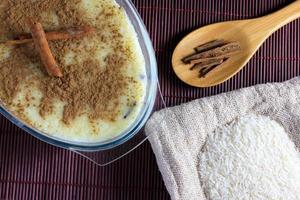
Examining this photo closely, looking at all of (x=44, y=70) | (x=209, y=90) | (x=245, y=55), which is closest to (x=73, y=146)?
(x=44, y=70)

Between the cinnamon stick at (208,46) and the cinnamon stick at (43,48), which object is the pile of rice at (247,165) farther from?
the cinnamon stick at (43,48)

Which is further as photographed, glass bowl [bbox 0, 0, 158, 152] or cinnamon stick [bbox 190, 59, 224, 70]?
cinnamon stick [bbox 190, 59, 224, 70]

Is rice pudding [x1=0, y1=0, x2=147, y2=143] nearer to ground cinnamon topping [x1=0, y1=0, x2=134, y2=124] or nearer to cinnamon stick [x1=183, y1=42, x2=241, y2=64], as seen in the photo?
ground cinnamon topping [x1=0, y1=0, x2=134, y2=124]

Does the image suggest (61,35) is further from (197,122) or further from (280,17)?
(280,17)

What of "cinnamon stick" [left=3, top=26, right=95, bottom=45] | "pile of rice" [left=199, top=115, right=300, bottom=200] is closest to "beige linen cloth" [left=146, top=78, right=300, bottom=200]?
"pile of rice" [left=199, top=115, right=300, bottom=200]

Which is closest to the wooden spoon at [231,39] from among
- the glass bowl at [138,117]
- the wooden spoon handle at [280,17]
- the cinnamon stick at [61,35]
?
the wooden spoon handle at [280,17]

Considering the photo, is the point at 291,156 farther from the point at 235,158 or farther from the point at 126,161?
the point at 126,161
